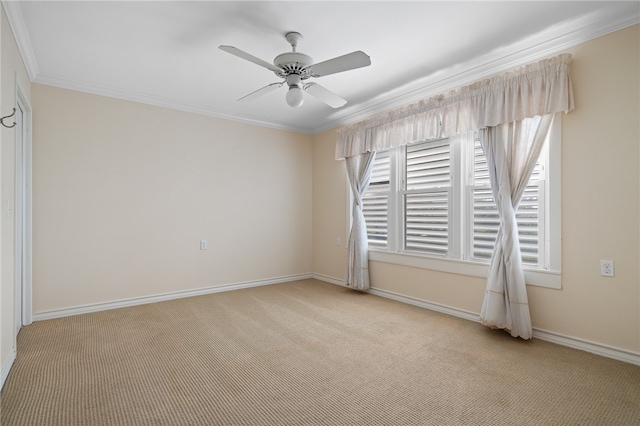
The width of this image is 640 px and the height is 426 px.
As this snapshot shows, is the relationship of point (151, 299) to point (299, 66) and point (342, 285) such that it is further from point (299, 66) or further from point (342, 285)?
point (299, 66)

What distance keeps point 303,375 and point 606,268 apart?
94.7 inches

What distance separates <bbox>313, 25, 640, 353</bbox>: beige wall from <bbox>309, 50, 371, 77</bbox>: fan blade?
1.78 metres

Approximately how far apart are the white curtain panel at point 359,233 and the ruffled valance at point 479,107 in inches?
7.7

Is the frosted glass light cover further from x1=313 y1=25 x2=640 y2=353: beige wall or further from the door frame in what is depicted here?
the door frame

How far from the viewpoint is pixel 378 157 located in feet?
14.8

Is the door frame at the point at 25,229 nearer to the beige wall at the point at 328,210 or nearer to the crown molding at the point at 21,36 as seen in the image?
the crown molding at the point at 21,36

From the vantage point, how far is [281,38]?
9.07ft

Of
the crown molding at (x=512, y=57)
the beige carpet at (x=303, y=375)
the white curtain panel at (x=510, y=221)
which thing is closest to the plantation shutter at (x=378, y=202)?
the crown molding at (x=512, y=57)

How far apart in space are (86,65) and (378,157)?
341 cm

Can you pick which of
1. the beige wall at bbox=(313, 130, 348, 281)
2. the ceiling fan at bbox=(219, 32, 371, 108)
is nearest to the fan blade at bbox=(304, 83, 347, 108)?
the ceiling fan at bbox=(219, 32, 371, 108)

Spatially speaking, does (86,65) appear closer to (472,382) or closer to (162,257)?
(162,257)

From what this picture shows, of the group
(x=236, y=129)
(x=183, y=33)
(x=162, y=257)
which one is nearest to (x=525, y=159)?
(x=183, y=33)

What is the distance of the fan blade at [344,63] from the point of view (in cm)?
233

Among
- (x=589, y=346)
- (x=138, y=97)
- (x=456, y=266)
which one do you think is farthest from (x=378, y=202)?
(x=138, y=97)
